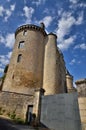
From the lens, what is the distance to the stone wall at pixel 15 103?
1453 centimetres

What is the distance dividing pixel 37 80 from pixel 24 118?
7.84 meters

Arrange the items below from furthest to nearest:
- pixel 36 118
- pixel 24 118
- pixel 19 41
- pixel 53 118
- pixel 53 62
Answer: pixel 19 41 < pixel 53 62 < pixel 24 118 < pixel 36 118 < pixel 53 118

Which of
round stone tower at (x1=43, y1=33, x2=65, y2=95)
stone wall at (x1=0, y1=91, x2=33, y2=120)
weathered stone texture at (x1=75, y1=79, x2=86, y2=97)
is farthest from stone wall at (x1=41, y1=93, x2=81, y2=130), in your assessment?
round stone tower at (x1=43, y1=33, x2=65, y2=95)

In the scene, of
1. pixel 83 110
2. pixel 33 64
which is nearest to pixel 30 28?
pixel 33 64

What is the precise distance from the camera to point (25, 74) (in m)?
21.2

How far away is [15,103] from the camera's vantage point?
15195 mm

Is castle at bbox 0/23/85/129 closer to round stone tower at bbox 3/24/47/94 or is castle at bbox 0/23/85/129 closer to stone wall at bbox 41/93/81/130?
round stone tower at bbox 3/24/47/94

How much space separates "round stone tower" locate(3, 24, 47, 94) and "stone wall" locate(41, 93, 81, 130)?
9304 mm

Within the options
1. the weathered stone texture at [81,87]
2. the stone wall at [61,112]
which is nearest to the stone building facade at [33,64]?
the stone wall at [61,112]

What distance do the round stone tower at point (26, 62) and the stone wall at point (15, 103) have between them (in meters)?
4.12

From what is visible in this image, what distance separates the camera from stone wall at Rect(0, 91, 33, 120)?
14.5 m

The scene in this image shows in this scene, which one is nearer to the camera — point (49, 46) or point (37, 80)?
point (37, 80)

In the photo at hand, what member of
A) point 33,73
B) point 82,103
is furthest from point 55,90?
point 82,103

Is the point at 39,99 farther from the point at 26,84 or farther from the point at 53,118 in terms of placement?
the point at 26,84
